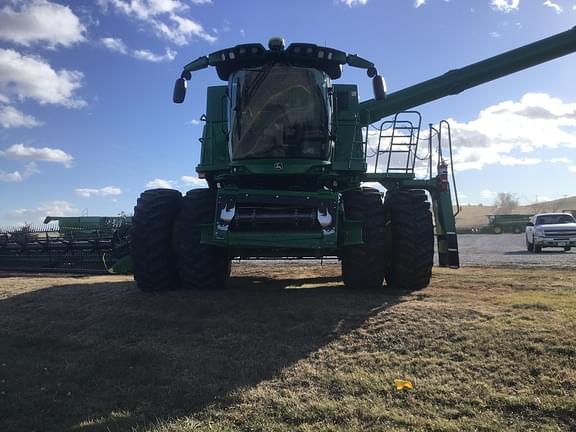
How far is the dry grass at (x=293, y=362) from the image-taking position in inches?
142

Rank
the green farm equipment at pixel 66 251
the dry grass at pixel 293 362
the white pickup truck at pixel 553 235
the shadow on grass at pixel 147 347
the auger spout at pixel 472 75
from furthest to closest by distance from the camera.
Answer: the white pickup truck at pixel 553 235
the green farm equipment at pixel 66 251
the auger spout at pixel 472 75
the shadow on grass at pixel 147 347
the dry grass at pixel 293 362

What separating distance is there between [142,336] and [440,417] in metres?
3.37

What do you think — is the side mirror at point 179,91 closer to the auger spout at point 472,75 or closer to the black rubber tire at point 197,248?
the black rubber tire at point 197,248

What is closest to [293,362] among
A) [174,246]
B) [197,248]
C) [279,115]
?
[197,248]

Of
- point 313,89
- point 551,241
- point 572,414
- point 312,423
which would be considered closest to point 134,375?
point 312,423

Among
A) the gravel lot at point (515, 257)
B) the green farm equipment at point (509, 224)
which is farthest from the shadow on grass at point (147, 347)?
the green farm equipment at point (509, 224)

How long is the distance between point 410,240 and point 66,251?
1023 cm

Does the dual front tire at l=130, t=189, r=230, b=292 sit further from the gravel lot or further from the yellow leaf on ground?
the gravel lot

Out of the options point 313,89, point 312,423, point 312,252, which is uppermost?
point 313,89

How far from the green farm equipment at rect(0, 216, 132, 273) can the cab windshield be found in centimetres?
582

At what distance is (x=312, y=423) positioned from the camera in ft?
11.5

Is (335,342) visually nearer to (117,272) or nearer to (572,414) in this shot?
(572,414)

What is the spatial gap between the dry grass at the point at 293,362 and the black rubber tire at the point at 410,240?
0.47 m

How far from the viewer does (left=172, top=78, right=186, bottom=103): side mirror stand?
7.81 m
